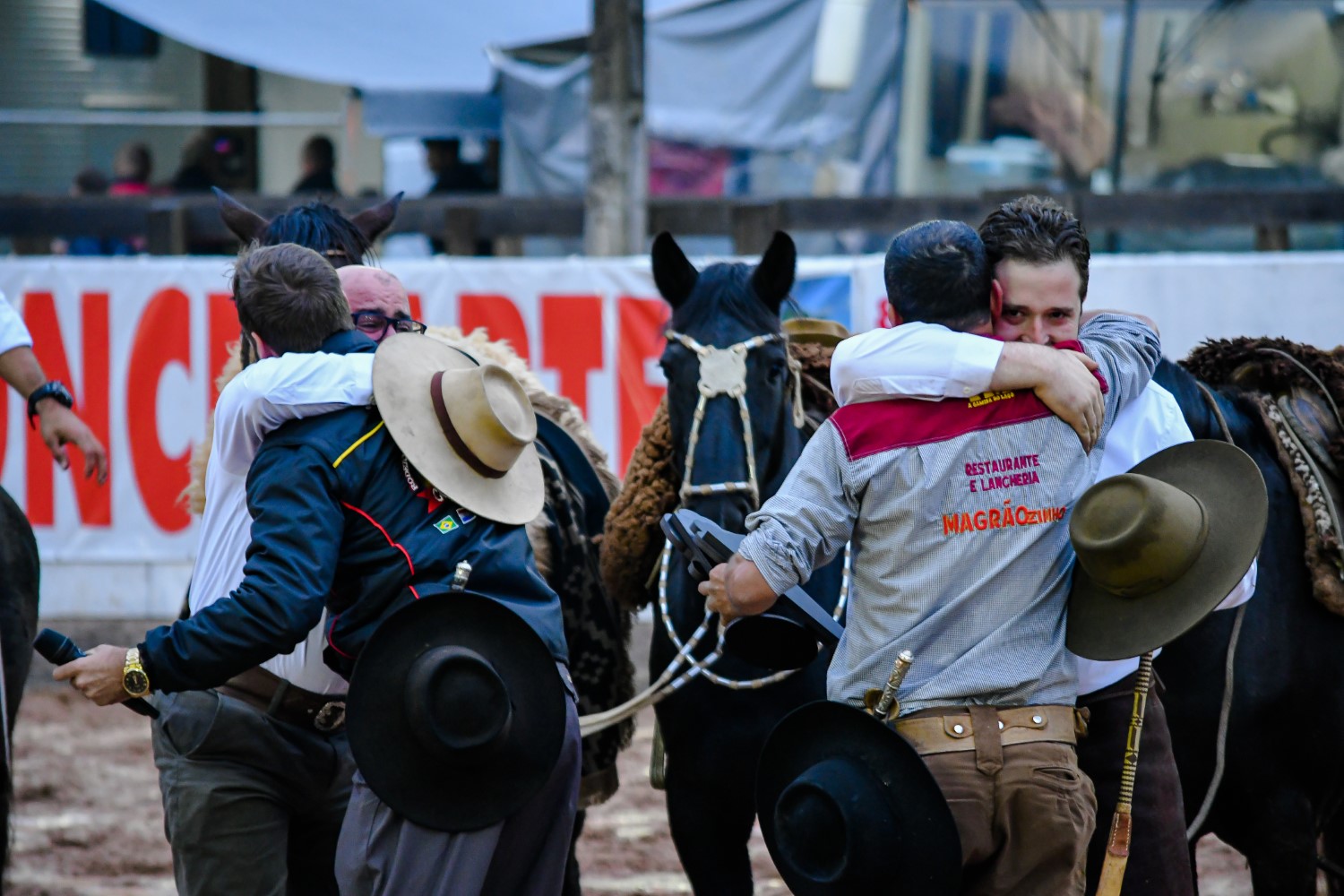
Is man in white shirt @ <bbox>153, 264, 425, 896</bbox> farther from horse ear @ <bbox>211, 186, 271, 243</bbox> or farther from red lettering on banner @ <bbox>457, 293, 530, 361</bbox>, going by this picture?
red lettering on banner @ <bbox>457, 293, 530, 361</bbox>

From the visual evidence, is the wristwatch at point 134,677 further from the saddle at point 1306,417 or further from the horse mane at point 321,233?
the saddle at point 1306,417

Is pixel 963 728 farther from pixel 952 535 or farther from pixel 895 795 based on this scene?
pixel 952 535

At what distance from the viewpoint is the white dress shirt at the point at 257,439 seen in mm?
2760

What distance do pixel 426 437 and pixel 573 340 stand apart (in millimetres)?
4515

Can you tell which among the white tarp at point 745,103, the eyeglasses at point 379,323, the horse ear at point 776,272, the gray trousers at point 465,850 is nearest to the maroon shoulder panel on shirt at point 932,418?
the gray trousers at point 465,850

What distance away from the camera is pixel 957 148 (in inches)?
405

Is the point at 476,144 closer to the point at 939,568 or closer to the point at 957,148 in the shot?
the point at 957,148

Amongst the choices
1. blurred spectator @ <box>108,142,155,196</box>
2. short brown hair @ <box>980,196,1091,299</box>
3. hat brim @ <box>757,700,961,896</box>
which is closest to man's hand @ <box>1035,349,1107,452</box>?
short brown hair @ <box>980,196,1091,299</box>

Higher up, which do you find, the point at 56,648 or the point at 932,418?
the point at 932,418

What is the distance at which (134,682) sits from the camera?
8.48 feet

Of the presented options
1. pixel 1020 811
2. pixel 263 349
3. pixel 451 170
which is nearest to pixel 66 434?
pixel 263 349

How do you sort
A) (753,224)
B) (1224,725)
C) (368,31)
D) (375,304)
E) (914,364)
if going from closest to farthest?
(914,364) < (1224,725) < (375,304) < (753,224) < (368,31)

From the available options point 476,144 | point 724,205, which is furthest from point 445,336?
point 476,144

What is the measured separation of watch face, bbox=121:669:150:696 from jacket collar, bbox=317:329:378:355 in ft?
2.35
